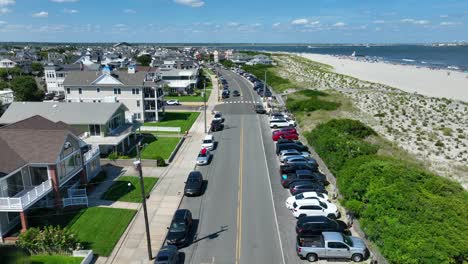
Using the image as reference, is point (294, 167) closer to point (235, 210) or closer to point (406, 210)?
point (235, 210)

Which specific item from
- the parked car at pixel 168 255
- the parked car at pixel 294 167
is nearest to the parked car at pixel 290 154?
the parked car at pixel 294 167

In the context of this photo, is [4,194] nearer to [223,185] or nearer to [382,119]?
[223,185]

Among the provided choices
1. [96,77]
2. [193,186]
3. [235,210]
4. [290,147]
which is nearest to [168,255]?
[235,210]

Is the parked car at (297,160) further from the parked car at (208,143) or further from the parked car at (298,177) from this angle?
the parked car at (208,143)

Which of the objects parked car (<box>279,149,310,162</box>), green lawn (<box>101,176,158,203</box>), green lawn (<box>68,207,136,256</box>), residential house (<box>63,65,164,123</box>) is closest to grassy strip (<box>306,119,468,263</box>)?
parked car (<box>279,149,310,162</box>)

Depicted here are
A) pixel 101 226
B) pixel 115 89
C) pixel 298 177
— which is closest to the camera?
pixel 101 226

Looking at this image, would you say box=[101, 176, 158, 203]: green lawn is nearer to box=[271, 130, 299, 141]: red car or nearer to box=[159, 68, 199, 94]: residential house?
box=[271, 130, 299, 141]: red car
